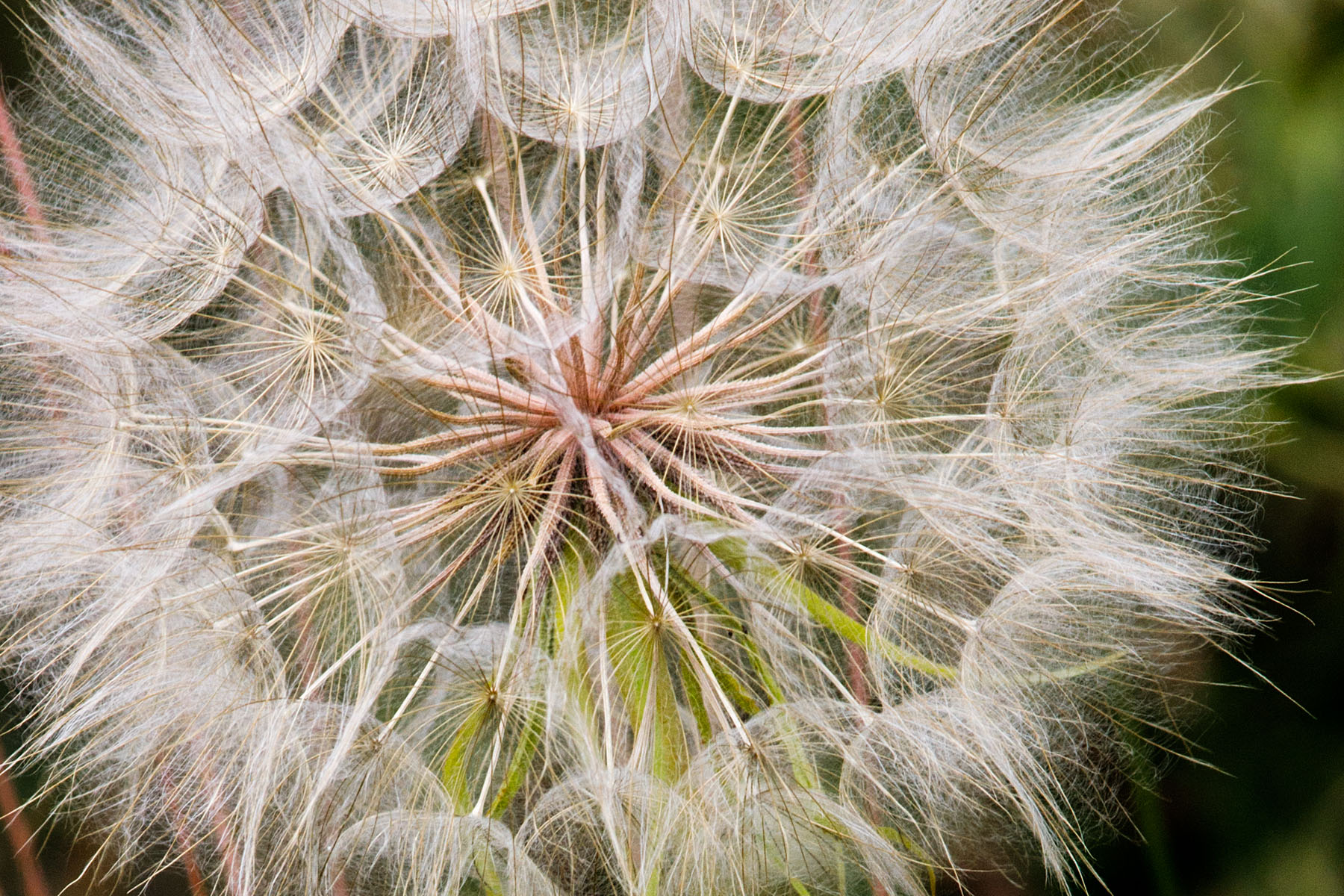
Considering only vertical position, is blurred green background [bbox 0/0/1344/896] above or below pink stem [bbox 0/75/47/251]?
below

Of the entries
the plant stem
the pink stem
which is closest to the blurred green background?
the plant stem

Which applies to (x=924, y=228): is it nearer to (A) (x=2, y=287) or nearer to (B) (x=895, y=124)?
(B) (x=895, y=124)

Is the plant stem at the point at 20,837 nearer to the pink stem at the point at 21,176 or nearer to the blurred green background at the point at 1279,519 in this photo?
the blurred green background at the point at 1279,519

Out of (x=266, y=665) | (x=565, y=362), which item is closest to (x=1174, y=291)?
(x=565, y=362)

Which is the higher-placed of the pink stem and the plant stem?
the pink stem

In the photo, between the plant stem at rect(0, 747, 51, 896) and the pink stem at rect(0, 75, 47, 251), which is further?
the plant stem at rect(0, 747, 51, 896)

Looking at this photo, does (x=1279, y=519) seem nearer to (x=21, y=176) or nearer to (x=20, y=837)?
(x=21, y=176)

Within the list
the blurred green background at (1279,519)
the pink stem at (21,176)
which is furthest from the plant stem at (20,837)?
the pink stem at (21,176)

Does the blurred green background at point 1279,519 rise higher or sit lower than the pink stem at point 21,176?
lower

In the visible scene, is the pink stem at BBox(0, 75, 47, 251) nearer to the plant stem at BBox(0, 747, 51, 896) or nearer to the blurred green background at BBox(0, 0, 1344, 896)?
the blurred green background at BBox(0, 0, 1344, 896)

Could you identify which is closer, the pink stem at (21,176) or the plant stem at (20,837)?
the pink stem at (21,176)
